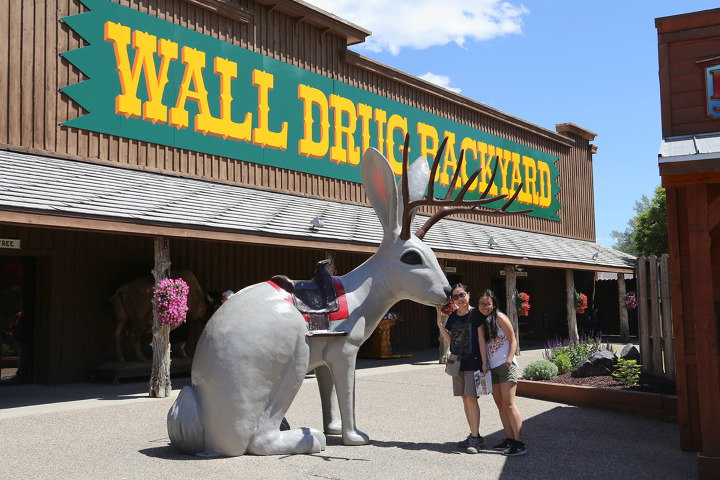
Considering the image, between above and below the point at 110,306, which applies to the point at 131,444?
below

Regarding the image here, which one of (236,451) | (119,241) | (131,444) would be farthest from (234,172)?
(236,451)

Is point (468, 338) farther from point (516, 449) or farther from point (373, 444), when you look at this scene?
point (373, 444)

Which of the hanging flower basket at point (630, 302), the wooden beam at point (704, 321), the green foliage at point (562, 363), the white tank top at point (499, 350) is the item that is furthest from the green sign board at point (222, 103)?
the wooden beam at point (704, 321)

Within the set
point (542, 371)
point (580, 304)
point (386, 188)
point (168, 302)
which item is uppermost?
point (386, 188)

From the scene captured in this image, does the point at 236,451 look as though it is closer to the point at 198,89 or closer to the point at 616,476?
the point at 616,476

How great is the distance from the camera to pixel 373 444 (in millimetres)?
6211

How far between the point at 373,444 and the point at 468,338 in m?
1.33

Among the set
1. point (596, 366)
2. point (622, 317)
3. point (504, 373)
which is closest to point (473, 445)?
point (504, 373)

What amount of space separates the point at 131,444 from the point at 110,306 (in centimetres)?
616

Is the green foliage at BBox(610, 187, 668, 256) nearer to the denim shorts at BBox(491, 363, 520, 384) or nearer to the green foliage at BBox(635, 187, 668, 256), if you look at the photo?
the green foliage at BBox(635, 187, 668, 256)

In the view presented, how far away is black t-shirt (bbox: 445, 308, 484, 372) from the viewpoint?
20.1 feet

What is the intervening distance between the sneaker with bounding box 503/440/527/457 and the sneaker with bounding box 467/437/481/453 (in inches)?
9.6

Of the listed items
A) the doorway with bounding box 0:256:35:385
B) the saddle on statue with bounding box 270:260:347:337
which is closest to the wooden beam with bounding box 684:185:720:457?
the saddle on statue with bounding box 270:260:347:337

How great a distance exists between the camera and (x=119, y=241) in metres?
12.3
